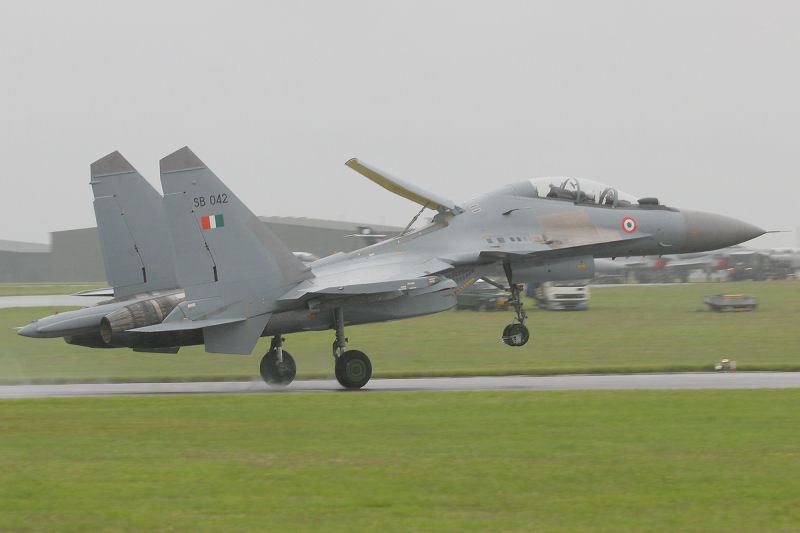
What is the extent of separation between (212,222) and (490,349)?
1368 cm

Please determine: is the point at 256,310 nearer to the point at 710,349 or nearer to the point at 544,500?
the point at 544,500

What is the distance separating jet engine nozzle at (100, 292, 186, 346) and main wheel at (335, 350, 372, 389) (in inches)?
139

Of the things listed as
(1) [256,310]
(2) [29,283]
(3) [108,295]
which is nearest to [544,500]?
(1) [256,310]

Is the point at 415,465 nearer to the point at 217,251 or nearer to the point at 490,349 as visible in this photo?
the point at 217,251

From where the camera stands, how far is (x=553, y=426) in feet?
42.5

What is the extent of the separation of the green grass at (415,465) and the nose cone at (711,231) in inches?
271

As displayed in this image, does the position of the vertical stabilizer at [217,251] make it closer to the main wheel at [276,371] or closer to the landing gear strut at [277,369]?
the landing gear strut at [277,369]

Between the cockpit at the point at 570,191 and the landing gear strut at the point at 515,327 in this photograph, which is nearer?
the landing gear strut at the point at 515,327

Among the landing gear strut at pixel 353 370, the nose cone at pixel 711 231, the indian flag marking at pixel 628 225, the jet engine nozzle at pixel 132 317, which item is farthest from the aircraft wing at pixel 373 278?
the nose cone at pixel 711 231

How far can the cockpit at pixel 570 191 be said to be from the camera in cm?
2170

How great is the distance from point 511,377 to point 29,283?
296 ft

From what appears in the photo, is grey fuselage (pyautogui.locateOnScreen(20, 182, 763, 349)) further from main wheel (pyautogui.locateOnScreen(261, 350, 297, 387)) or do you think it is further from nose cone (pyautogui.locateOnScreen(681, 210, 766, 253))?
main wheel (pyautogui.locateOnScreen(261, 350, 297, 387))

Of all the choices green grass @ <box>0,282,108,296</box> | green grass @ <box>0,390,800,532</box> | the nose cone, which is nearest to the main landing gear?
green grass @ <box>0,390,800,532</box>

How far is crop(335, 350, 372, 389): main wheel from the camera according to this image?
1927cm
